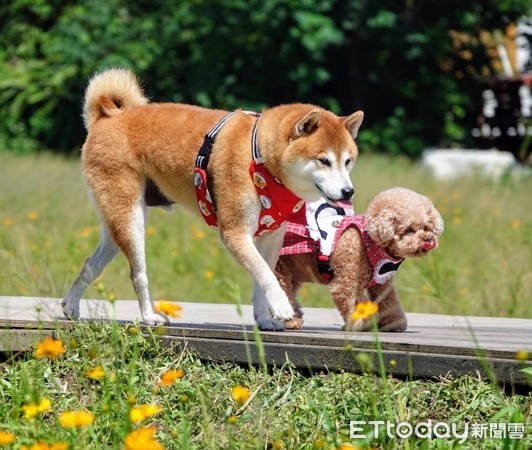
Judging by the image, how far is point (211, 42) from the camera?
18.6 meters

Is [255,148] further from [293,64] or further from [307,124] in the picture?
[293,64]

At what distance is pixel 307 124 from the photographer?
4.47m

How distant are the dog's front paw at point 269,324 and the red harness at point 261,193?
0.40 m

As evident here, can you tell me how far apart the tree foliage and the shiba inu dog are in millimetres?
13010

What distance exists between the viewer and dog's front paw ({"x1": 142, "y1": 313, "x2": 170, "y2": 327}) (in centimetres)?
471

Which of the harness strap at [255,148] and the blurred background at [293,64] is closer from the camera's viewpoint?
the harness strap at [255,148]

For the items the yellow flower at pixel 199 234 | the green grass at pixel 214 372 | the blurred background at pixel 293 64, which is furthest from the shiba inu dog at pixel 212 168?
the blurred background at pixel 293 64

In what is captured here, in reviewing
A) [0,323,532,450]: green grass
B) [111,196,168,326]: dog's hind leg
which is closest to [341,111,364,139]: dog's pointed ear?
[111,196,168,326]: dog's hind leg

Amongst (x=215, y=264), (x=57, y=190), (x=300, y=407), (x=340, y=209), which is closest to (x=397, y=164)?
(x=57, y=190)

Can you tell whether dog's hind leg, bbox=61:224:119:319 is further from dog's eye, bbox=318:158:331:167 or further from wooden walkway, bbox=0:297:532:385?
dog's eye, bbox=318:158:331:167

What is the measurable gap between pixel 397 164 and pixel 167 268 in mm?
8346

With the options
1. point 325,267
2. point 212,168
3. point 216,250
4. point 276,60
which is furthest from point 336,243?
point 276,60

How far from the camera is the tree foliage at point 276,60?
60.1ft

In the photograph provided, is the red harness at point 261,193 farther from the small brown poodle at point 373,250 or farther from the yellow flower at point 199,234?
the yellow flower at point 199,234
